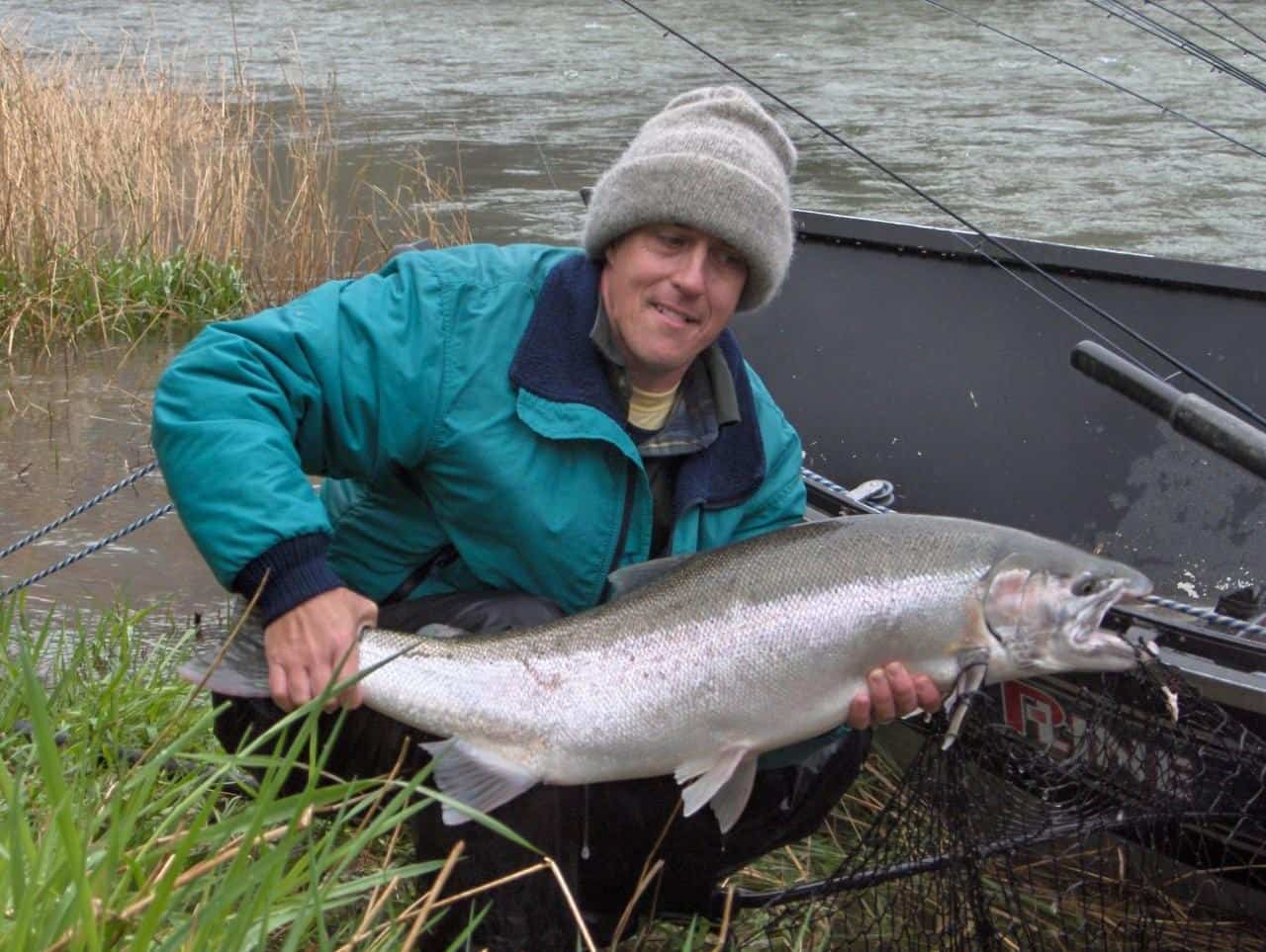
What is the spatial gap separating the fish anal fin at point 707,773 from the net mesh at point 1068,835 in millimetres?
283

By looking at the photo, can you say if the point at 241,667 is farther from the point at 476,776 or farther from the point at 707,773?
the point at 707,773

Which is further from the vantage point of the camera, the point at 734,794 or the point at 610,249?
the point at 610,249

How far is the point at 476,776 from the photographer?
285cm

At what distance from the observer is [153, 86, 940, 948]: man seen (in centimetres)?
292

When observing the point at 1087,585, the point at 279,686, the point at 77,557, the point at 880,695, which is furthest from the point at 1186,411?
the point at 77,557

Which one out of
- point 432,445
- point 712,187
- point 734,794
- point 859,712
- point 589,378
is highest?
point 712,187

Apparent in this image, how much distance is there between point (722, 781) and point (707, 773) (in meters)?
0.03

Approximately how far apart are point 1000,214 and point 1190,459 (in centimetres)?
598

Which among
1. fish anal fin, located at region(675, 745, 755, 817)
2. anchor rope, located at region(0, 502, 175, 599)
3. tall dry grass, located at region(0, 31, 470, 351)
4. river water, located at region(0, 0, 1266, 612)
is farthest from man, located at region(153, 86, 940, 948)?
tall dry grass, located at region(0, 31, 470, 351)

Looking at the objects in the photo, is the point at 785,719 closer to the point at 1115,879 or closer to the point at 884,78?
the point at 1115,879

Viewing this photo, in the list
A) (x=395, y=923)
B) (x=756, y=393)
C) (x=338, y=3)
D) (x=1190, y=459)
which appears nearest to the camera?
(x=395, y=923)

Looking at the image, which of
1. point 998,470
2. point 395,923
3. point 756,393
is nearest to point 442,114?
point 998,470

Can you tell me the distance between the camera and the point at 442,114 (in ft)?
46.3

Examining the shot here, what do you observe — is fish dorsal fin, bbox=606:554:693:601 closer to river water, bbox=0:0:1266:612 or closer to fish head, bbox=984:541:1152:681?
fish head, bbox=984:541:1152:681
